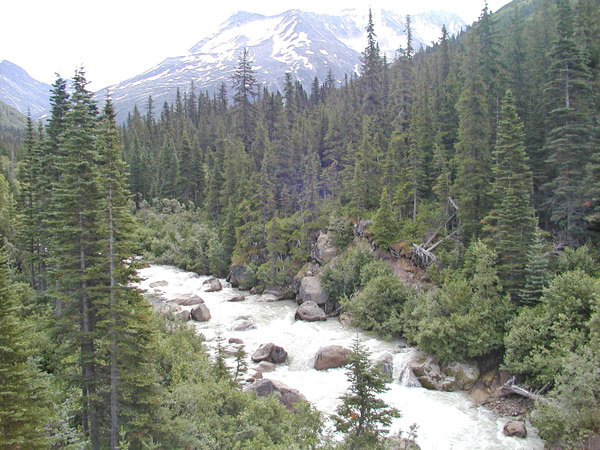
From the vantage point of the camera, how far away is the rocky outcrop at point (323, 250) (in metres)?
41.8

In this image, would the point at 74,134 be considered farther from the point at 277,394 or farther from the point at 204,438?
the point at 277,394

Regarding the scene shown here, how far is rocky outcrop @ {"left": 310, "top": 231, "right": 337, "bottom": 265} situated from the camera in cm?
4181

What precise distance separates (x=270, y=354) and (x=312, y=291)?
42.1ft

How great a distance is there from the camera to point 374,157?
47062 mm

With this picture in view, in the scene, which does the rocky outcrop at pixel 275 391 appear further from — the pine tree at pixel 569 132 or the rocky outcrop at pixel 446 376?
the pine tree at pixel 569 132

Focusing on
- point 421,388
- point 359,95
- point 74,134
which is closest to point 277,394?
point 421,388

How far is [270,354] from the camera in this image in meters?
26.0

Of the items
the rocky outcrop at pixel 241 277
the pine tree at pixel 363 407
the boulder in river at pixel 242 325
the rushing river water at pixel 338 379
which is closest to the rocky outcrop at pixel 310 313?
the rushing river water at pixel 338 379

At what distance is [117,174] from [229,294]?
1225 inches

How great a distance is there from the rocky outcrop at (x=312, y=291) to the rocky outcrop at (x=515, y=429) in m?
20.6

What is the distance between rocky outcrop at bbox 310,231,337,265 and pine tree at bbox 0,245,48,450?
32584mm

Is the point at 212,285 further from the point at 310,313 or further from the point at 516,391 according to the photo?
the point at 516,391

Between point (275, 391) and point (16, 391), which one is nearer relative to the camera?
point (16, 391)

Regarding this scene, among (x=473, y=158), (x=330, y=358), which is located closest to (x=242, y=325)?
(x=330, y=358)
